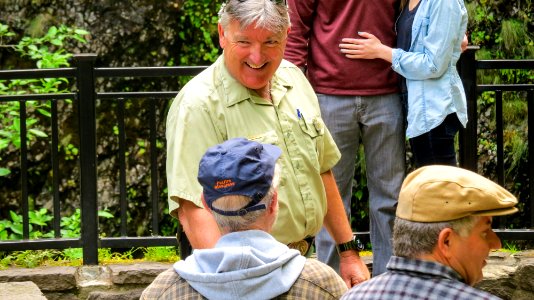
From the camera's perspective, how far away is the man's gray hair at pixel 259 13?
388 centimetres

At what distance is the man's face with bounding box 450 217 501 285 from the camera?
2945 millimetres

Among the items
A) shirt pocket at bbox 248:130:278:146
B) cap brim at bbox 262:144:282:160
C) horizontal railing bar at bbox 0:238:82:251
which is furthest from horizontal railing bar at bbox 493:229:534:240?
cap brim at bbox 262:144:282:160

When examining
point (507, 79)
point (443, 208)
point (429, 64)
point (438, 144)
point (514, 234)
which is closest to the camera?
point (443, 208)

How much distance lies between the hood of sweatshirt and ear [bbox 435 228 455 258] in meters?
0.39

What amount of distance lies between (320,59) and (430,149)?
0.68 metres

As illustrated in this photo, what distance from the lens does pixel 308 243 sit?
161 inches

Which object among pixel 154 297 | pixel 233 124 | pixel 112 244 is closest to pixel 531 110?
pixel 112 244

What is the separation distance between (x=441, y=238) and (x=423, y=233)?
48 mm

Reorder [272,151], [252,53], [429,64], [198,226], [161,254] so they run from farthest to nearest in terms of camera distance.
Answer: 1. [161,254]
2. [429,64]
3. [252,53]
4. [198,226]
5. [272,151]

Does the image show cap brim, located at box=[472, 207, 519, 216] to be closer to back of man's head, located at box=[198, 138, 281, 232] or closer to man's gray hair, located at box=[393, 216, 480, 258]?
man's gray hair, located at box=[393, 216, 480, 258]

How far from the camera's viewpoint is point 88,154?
21.2 feet

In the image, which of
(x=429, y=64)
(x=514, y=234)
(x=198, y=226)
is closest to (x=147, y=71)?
(x=429, y=64)

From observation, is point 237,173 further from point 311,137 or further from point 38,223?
point 38,223

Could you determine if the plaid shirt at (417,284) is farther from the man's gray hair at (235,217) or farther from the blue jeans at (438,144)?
the blue jeans at (438,144)
